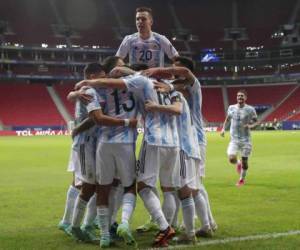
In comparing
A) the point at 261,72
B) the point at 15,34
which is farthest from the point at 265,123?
the point at 15,34

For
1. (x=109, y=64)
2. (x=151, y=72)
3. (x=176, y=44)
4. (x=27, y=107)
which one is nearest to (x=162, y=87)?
(x=151, y=72)

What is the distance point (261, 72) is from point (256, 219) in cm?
7078

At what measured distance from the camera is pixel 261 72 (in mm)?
77375

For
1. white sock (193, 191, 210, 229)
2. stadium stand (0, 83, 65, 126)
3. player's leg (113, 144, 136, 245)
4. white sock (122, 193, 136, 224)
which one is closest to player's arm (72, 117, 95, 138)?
player's leg (113, 144, 136, 245)

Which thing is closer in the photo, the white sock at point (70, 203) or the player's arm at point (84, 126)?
the player's arm at point (84, 126)

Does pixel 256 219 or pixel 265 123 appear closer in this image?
pixel 256 219

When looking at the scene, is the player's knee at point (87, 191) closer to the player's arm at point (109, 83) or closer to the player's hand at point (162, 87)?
the player's arm at point (109, 83)

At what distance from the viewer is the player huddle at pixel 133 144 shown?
21.8 feet

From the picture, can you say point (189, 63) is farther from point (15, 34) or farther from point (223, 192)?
point (15, 34)

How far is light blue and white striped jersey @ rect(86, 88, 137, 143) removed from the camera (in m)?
6.70

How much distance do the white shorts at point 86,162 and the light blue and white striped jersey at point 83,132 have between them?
0.16 ft

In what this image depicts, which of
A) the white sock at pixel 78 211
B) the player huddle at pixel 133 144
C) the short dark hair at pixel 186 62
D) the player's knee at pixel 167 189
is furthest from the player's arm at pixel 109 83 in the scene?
the white sock at pixel 78 211

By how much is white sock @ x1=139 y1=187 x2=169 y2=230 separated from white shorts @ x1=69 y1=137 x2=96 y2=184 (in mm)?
831

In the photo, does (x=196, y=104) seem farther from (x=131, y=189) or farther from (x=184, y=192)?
(x=131, y=189)
